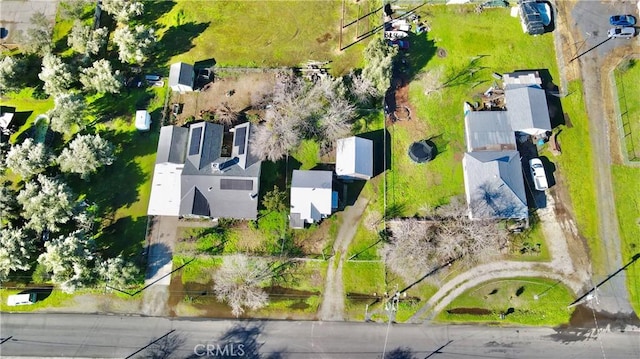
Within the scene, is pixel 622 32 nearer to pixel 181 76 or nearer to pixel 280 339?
pixel 181 76

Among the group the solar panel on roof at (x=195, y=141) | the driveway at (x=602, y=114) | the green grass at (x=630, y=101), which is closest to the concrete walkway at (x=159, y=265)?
the solar panel on roof at (x=195, y=141)

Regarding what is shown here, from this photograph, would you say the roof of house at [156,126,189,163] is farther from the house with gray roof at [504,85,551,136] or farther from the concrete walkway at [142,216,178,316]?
the house with gray roof at [504,85,551,136]

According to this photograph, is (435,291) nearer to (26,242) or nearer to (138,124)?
(138,124)

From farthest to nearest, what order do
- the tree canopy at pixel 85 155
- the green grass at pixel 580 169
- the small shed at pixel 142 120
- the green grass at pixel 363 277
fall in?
1. the small shed at pixel 142 120
2. the tree canopy at pixel 85 155
3. the green grass at pixel 580 169
4. the green grass at pixel 363 277

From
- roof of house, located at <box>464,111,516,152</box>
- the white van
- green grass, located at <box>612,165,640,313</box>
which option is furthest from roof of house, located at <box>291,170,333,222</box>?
green grass, located at <box>612,165,640,313</box>

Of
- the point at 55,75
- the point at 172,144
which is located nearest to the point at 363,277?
the point at 172,144

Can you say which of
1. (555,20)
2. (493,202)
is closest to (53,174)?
(493,202)

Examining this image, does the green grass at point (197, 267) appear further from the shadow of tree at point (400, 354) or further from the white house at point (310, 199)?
the shadow of tree at point (400, 354)
